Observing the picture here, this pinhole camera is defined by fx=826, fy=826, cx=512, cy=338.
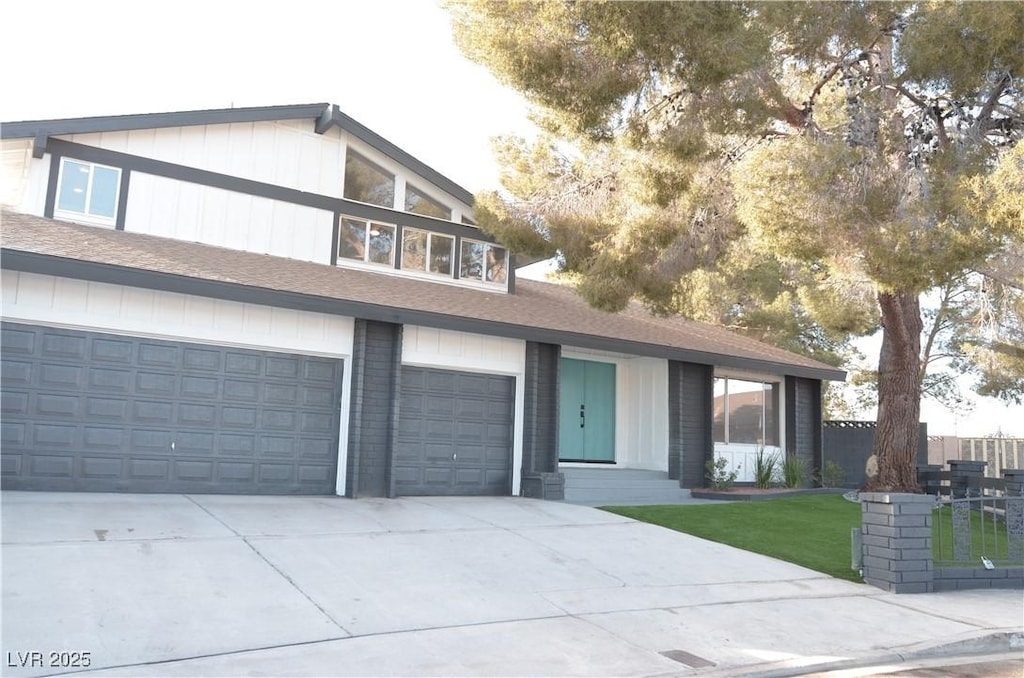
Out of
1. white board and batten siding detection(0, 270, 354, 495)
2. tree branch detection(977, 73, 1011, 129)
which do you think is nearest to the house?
white board and batten siding detection(0, 270, 354, 495)

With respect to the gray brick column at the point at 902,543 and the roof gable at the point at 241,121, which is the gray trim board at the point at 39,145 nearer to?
the roof gable at the point at 241,121

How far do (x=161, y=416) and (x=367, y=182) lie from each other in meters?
6.16

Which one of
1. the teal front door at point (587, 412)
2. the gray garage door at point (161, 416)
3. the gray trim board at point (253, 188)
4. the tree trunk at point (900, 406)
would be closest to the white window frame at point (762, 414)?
the teal front door at point (587, 412)

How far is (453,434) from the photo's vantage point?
14453mm

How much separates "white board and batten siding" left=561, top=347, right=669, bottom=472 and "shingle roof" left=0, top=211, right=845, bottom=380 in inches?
31.3

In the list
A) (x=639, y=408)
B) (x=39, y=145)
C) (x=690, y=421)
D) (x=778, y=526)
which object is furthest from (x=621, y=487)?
(x=39, y=145)

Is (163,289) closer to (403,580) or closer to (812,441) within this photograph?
(403,580)

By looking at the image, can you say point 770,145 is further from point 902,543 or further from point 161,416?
point 161,416

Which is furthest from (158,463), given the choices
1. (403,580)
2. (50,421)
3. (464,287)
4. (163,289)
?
(464,287)

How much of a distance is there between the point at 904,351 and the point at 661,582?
9322 mm

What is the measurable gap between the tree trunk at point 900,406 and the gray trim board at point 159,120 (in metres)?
11.6

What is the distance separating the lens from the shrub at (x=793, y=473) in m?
18.4

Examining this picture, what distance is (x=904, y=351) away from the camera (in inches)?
627

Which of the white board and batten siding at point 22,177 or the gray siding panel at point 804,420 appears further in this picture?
the gray siding panel at point 804,420
